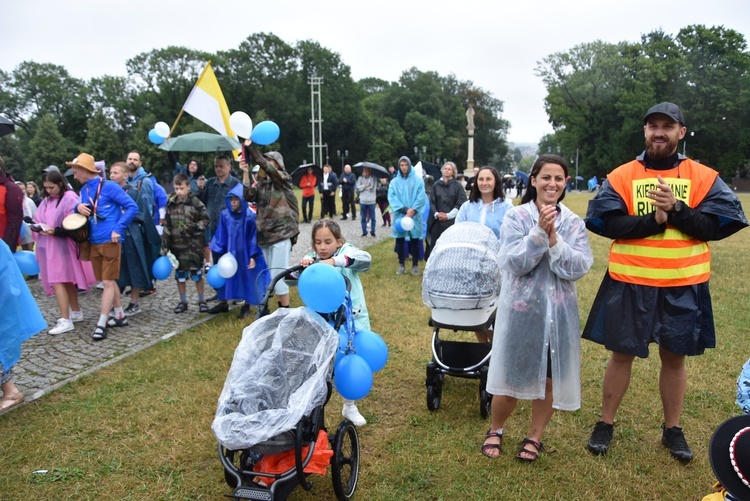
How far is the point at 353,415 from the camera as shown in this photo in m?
3.86

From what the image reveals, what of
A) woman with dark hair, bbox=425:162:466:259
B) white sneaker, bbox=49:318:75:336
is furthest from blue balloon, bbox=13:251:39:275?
woman with dark hair, bbox=425:162:466:259

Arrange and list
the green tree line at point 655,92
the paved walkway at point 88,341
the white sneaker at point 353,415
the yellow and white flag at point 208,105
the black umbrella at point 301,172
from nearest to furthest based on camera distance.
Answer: the white sneaker at point 353,415 → the paved walkway at point 88,341 → the yellow and white flag at point 208,105 → the black umbrella at point 301,172 → the green tree line at point 655,92

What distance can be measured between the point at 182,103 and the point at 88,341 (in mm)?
56954

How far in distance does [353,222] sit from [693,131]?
43.2 metres

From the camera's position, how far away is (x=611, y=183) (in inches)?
129

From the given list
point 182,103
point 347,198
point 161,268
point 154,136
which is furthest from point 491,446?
point 182,103

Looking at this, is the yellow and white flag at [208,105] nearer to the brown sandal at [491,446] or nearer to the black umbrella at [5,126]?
the black umbrella at [5,126]

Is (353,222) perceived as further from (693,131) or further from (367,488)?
(693,131)

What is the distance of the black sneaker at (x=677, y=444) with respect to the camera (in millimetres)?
3327

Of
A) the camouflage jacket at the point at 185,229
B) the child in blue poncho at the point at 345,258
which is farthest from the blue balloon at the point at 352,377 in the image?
the camouflage jacket at the point at 185,229

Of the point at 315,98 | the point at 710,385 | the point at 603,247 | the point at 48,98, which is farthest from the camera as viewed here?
the point at 315,98

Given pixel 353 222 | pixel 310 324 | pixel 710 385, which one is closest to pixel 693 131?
pixel 353 222

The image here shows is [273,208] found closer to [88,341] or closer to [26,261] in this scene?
[88,341]

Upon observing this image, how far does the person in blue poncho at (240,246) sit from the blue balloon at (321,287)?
11.7 ft
